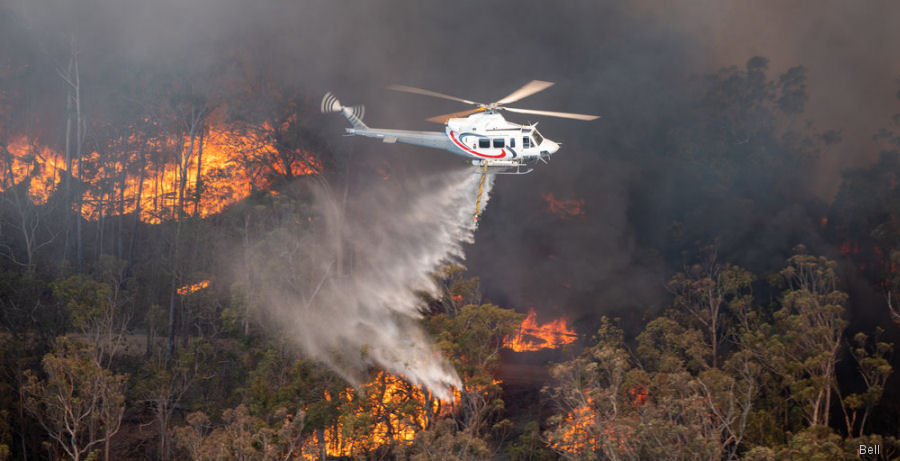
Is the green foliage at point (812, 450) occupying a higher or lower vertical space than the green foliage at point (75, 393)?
lower

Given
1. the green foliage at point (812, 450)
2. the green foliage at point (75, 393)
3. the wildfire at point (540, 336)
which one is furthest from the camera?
the wildfire at point (540, 336)

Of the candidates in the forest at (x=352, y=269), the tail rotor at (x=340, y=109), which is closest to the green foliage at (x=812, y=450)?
the forest at (x=352, y=269)

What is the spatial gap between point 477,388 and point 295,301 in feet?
28.0

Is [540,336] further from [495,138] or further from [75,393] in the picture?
[75,393]

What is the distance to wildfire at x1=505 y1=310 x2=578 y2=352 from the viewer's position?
3644cm

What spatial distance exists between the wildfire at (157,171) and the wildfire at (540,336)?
13.7m

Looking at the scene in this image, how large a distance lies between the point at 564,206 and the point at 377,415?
811 inches

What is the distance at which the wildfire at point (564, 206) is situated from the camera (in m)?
40.0

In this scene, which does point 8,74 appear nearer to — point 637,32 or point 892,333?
point 637,32

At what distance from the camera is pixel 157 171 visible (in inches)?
1431

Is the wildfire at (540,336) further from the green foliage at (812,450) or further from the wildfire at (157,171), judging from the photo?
the green foliage at (812,450)

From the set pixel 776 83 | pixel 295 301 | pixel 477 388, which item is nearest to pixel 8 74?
pixel 295 301

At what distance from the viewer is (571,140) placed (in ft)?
133

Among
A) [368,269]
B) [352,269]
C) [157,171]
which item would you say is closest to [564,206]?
[368,269]
